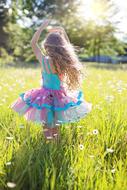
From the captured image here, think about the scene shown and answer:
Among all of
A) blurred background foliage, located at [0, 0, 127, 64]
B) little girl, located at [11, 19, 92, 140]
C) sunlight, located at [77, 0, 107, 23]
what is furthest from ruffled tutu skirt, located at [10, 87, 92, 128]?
sunlight, located at [77, 0, 107, 23]

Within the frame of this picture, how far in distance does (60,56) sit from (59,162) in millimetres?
1442

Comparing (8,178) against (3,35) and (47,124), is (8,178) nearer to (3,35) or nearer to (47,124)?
(47,124)

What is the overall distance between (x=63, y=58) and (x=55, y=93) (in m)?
0.38

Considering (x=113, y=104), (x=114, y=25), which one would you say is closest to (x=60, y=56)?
(x=113, y=104)

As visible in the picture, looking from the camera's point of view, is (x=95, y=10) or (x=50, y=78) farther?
(x=95, y=10)

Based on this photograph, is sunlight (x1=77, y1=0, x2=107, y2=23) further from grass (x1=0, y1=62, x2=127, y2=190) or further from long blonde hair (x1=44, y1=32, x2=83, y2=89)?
grass (x1=0, y1=62, x2=127, y2=190)

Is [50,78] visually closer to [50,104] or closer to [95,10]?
[50,104]

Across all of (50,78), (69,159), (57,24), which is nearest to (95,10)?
(57,24)

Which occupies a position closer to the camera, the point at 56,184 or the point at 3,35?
the point at 56,184

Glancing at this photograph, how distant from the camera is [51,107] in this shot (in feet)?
14.0

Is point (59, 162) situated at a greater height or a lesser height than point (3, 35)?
greater

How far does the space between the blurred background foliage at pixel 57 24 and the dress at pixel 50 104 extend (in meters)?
37.2

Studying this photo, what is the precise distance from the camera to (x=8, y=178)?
2891 mm

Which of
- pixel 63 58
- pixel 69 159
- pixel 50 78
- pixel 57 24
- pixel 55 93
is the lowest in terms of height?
pixel 57 24
